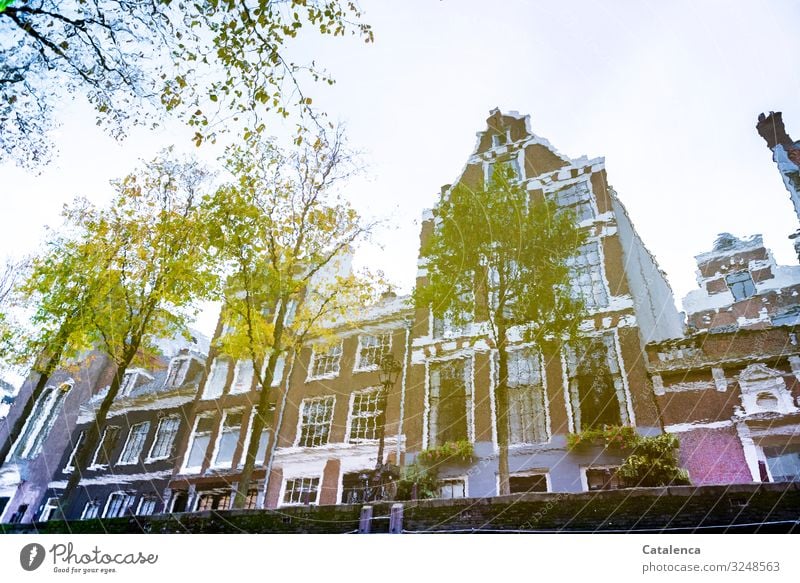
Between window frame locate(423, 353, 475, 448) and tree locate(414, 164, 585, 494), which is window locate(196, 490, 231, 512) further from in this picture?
tree locate(414, 164, 585, 494)

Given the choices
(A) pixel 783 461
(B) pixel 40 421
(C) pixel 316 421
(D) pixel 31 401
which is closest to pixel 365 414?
(C) pixel 316 421

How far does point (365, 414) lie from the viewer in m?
6.64

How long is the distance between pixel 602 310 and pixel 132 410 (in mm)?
9849

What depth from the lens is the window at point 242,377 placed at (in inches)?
360

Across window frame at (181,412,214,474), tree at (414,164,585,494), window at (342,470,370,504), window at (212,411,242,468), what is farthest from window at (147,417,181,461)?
tree at (414,164,585,494)

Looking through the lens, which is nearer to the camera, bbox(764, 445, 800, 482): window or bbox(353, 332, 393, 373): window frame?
bbox(764, 445, 800, 482): window

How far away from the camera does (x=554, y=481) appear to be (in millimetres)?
4906

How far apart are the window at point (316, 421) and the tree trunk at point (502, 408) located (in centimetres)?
272

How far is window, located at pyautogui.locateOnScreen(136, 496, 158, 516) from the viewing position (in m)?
8.90

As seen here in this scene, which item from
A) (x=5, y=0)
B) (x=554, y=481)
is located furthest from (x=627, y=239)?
(x=5, y=0)

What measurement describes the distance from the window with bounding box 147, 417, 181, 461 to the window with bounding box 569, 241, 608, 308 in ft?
27.2

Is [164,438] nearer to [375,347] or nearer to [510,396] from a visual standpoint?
[375,347]
